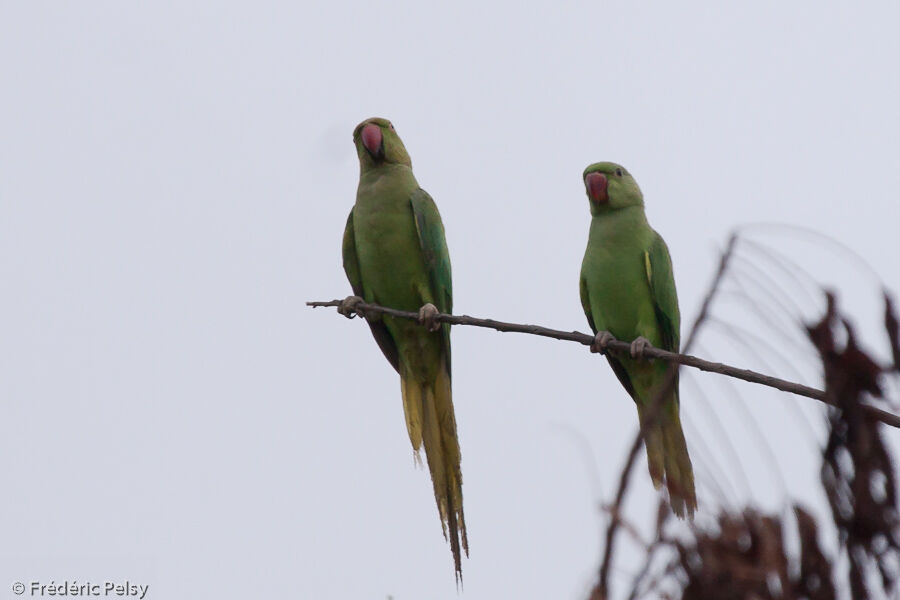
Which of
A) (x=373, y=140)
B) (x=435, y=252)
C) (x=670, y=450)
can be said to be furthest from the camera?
(x=373, y=140)

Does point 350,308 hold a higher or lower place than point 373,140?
lower

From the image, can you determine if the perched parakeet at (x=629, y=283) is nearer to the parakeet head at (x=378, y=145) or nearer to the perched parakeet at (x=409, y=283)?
the perched parakeet at (x=409, y=283)

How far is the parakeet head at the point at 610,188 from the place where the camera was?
5555 millimetres

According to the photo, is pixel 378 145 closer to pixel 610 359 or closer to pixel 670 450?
pixel 610 359

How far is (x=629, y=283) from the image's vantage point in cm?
536

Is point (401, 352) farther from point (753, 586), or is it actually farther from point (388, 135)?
point (753, 586)

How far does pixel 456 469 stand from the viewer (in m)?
5.32

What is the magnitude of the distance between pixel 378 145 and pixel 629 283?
1.60m

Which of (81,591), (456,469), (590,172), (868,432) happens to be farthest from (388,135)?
(868,432)

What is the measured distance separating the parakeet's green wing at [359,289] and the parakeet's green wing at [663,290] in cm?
143

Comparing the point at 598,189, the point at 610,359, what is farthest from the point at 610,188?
the point at 610,359

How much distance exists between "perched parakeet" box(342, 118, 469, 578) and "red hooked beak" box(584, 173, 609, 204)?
2.68 feet

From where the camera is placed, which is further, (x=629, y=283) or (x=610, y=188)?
(x=610, y=188)

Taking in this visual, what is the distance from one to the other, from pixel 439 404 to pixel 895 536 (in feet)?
14.3
